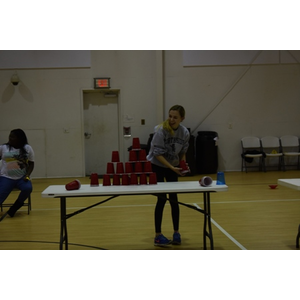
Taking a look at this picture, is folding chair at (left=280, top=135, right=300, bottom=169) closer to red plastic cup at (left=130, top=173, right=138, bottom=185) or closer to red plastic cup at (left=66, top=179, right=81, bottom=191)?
red plastic cup at (left=130, top=173, right=138, bottom=185)

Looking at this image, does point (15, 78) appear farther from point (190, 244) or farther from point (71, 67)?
point (190, 244)

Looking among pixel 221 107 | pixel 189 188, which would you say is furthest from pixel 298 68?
pixel 189 188

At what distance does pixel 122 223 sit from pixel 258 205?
2196mm

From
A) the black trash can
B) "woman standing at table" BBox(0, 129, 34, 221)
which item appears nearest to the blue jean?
"woman standing at table" BBox(0, 129, 34, 221)

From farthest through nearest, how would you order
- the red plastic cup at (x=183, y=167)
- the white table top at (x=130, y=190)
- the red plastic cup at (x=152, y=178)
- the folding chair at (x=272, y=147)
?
1. the folding chair at (x=272, y=147)
2. the red plastic cup at (x=183, y=167)
3. the red plastic cup at (x=152, y=178)
4. the white table top at (x=130, y=190)

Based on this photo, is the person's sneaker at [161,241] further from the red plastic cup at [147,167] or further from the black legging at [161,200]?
the red plastic cup at [147,167]

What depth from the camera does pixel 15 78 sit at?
8.68m

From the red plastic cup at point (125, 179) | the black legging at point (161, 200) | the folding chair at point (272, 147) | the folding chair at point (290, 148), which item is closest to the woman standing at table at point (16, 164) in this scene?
the red plastic cup at point (125, 179)

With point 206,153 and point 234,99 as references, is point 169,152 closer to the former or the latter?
point 206,153

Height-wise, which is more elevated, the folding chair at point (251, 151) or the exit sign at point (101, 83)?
the exit sign at point (101, 83)

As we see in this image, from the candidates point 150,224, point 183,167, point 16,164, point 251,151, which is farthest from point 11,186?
point 251,151

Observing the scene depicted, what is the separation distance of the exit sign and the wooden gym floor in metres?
3.62

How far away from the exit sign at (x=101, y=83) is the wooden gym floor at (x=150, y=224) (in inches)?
143

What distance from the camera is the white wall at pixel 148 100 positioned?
8.95m
